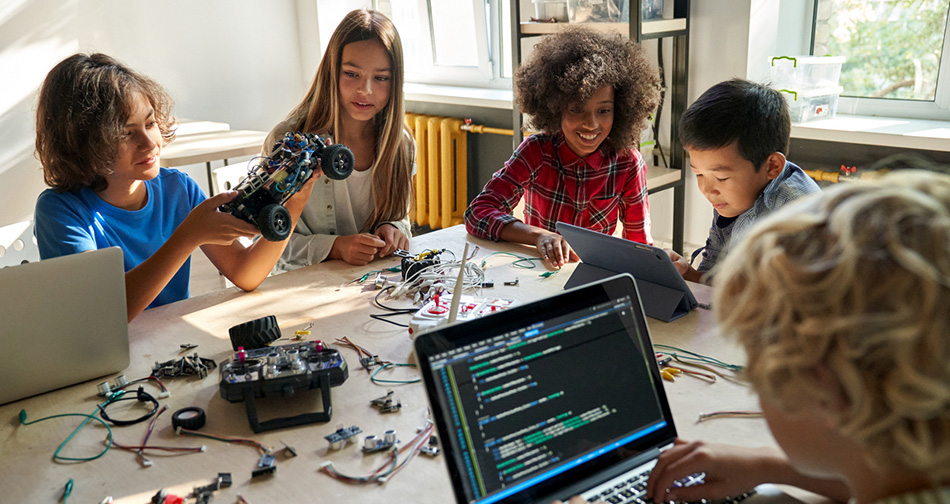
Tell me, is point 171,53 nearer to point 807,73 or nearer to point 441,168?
point 441,168

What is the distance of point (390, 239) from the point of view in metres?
1.79

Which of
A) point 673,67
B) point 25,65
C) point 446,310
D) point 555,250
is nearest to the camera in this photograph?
point 446,310

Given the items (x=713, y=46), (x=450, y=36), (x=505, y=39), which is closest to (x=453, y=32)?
(x=450, y=36)

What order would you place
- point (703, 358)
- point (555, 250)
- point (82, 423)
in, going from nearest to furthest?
1. point (82, 423)
2. point (703, 358)
3. point (555, 250)

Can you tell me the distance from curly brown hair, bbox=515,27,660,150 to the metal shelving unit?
31 centimetres

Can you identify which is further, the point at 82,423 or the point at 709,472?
the point at 82,423

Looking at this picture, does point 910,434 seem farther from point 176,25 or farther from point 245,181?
point 176,25

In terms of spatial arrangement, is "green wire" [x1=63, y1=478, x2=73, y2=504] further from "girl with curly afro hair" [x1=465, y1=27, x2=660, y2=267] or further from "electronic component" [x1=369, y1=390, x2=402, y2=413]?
"girl with curly afro hair" [x1=465, y1=27, x2=660, y2=267]

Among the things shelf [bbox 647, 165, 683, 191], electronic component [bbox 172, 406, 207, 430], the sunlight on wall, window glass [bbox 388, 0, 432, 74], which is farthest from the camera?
window glass [bbox 388, 0, 432, 74]

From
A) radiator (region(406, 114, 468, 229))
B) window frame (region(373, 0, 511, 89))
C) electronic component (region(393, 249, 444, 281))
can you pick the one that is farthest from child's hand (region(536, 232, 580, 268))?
window frame (region(373, 0, 511, 89))

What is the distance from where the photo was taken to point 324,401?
1.05 meters

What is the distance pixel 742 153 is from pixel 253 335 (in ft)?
3.69

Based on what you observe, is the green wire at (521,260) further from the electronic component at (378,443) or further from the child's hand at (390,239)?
the electronic component at (378,443)

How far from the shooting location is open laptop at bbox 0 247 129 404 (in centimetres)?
109
